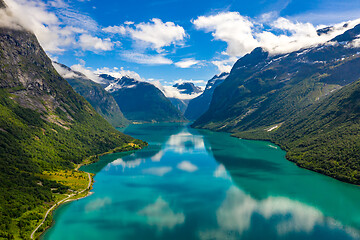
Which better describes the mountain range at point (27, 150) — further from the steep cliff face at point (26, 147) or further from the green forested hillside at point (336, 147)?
the green forested hillside at point (336, 147)

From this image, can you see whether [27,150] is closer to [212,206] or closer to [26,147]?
[26,147]

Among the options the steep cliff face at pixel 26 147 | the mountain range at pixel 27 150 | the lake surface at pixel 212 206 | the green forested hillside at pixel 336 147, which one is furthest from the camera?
the green forested hillside at pixel 336 147

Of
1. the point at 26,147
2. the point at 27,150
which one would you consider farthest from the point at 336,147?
the point at 26,147

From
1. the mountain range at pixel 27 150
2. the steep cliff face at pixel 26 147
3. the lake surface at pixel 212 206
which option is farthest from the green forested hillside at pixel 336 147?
the steep cliff face at pixel 26 147

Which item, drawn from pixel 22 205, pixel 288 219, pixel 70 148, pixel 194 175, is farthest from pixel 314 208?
pixel 70 148

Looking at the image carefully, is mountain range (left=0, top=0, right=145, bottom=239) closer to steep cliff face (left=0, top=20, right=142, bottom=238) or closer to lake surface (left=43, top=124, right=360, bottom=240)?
steep cliff face (left=0, top=20, right=142, bottom=238)

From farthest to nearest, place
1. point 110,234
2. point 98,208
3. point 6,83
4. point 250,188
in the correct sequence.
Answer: point 6,83 → point 250,188 → point 98,208 → point 110,234

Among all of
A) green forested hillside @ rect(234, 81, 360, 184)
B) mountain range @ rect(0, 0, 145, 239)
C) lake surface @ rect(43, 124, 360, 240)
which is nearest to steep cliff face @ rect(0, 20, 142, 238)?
mountain range @ rect(0, 0, 145, 239)

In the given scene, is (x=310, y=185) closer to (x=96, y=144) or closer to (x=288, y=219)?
(x=288, y=219)
